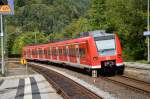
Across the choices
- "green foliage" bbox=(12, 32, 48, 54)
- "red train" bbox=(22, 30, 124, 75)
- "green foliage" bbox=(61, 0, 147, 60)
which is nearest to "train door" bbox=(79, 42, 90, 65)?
"red train" bbox=(22, 30, 124, 75)

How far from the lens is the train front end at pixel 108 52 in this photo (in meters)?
27.5

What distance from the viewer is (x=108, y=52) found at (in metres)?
27.8

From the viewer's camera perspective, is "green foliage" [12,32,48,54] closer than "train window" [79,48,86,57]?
No

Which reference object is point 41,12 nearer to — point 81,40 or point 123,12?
point 123,12

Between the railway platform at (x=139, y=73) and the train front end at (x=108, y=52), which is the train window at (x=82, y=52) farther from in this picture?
the railway platform at (x=139, y=73)

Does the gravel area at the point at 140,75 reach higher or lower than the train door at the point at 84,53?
lower

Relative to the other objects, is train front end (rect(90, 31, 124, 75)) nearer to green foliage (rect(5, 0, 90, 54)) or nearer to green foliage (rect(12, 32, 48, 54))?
green foliage (rect(12, 32, 48, 54))

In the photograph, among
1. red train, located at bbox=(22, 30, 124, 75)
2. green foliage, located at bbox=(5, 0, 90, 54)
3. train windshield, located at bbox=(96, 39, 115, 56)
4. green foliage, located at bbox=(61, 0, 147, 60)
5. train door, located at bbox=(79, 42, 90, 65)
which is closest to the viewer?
red train, located at bbox=(22, 30, 124, 75)

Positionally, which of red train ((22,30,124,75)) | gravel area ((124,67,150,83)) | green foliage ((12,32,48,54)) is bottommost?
gravel area ((124,67,150,83))

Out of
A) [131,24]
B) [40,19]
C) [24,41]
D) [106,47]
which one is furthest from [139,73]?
[40,19]

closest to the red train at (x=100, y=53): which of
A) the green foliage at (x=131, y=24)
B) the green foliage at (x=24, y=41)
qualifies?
the green foliage at (x=131, y=24)

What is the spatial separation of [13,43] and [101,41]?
107 metres

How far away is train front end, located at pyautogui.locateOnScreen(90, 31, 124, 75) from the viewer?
27.5m

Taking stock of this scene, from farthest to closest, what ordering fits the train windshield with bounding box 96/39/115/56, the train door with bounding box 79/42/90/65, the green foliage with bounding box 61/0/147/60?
the green foliage with bounding box 61/0/147/60 < the train door with bounding box 79/42/90/65 < the train windshield with bounding box 96/39/115/56
